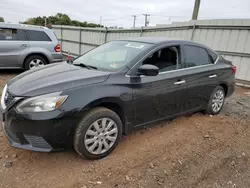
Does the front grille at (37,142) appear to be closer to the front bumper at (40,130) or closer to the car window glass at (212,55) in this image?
the front bumper at (40,130)

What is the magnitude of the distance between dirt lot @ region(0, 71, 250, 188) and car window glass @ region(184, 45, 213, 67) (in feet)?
3.97

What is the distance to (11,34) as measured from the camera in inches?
271

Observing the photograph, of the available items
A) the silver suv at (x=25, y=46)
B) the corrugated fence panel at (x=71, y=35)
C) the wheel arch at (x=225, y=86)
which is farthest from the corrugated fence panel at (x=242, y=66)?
the corrugated fence panel at (x=71, y=35)

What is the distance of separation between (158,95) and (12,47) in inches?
226

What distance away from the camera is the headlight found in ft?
7.57

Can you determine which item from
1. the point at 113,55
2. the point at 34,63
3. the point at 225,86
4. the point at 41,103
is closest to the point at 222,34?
the point at 225,86

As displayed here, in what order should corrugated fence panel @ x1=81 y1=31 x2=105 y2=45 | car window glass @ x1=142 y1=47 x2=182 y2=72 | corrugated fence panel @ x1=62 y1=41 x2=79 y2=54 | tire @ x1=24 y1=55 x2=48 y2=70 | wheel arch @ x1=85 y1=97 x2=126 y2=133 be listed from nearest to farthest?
1. wheel arch @ x1=85 y1=97 x2=126 y2=133
2. car window glass @ x1=142 y1=47 x2=182 y2=72
3. tire @ x1=24 y1=55 x2=48 y2=70
4. corrugated fence panel @ x1=81 y1=31 x2=105 y2=45
5. corrugated fence panel @ x1=62 y1=41 x2=79 y2=54

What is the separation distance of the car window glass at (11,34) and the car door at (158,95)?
5618 mm

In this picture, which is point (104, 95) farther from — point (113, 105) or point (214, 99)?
point (214, 99)

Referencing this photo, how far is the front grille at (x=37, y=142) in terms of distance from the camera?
93.0 inches

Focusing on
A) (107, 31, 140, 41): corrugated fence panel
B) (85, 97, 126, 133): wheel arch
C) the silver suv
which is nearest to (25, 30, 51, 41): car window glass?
the silver suv

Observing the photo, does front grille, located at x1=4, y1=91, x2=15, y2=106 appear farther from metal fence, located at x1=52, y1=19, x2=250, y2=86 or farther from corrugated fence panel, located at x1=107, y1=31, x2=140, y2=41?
corrugated fence panel, located at x1=107, y1=31, x2=140, y2=41

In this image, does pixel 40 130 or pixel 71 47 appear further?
pixel 71 47

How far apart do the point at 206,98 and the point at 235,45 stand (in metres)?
3.97
